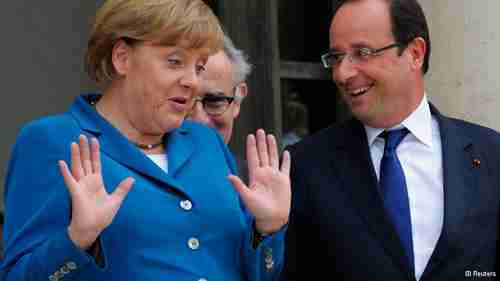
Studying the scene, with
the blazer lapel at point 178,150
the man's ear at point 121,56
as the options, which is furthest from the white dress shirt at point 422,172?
the man's ear at point 121,56

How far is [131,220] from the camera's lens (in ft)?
8.15

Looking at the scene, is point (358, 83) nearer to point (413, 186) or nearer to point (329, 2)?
point (413, 186)

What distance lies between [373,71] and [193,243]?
3.37ft

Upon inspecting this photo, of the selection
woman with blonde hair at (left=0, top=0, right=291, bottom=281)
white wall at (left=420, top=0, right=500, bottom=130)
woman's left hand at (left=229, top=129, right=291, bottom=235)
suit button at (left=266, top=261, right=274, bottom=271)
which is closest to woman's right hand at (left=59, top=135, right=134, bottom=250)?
woman with blonde hair at (left=0, top=0, right=291, bottom=281)

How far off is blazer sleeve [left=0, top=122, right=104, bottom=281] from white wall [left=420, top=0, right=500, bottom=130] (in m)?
2.37

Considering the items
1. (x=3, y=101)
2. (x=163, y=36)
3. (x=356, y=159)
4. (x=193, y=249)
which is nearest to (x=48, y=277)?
(x=193, y=249)

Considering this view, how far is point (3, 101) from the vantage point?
18.6 ft

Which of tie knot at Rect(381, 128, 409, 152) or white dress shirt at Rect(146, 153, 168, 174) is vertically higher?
white dress shirt at Rect(146, 153, 168, 174)

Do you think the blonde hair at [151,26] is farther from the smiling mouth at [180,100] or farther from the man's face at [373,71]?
the man's face at [373,71]

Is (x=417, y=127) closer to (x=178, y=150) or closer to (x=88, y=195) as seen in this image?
(x=178, y=150)

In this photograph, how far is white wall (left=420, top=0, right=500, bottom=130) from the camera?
4414 millimetres

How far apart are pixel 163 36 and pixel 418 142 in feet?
3.48

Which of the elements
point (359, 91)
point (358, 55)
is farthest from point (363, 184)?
point (358, 55)

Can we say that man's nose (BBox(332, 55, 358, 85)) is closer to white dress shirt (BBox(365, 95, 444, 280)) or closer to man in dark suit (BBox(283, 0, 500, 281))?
man in dark suit (BBox(283, 0, 500, 281))
